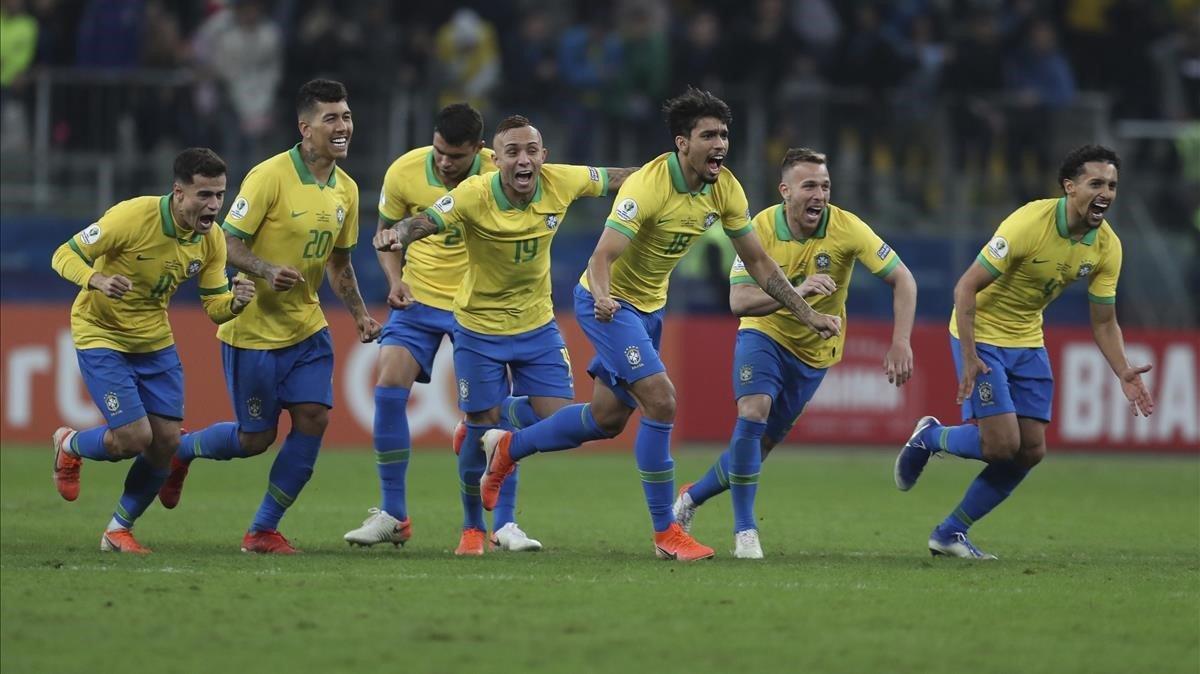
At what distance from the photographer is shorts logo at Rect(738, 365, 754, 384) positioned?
1102 cm

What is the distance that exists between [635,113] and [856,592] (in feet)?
41.7

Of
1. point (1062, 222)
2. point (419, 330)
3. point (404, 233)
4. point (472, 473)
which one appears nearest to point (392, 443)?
point (472, 473)

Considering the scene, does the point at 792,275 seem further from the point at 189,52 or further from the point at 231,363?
the point at 189,52

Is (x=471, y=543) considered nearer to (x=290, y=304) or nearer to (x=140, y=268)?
(x=290, y=304)

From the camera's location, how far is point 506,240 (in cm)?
1064

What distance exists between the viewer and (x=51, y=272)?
19.5 metres

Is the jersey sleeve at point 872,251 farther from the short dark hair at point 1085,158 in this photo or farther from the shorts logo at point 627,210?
the shorts logo at point 627,210

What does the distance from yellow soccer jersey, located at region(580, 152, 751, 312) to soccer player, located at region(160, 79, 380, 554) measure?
159cm

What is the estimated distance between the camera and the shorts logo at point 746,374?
1102cm

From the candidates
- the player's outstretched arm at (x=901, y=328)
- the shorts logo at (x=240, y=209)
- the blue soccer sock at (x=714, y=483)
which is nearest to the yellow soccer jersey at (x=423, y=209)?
the shorts logo at (x=240, y=209)

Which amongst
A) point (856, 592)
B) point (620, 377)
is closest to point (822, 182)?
point (620, 377)

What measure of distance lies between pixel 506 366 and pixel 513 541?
3.56 ft

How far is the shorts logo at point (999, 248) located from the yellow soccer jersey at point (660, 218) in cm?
157

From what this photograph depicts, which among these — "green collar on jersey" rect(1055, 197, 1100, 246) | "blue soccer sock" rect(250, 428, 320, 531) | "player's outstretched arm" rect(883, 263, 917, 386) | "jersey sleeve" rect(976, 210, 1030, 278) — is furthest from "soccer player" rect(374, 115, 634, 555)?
"green collar on jersey" rect(1055, 197, 1100, 246)
